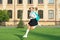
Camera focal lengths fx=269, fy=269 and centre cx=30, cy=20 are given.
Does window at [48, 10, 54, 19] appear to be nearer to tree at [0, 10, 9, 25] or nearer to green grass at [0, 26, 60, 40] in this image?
tree at [0, 10, 9, 25]

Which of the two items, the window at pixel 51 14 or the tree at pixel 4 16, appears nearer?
the tree at pixel 4 16

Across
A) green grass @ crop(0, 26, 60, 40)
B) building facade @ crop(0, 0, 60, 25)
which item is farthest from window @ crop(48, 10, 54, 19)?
green grass @ crop(0, 26, 60, 40)

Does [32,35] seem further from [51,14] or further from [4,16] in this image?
[51,14]

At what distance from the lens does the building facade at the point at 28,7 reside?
2309 inches

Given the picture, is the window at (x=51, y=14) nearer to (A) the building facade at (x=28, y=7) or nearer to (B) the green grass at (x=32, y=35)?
(A) the building facade at (x=28, y=7)

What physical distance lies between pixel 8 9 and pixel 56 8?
10498 millimetres

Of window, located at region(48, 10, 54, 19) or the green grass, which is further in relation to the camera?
window, located at region(48, 10, 54, 19)

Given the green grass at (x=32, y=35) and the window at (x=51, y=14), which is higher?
the green grass at (x=32, y=35)

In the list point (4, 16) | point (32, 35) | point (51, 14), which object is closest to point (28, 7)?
point (51, 14)

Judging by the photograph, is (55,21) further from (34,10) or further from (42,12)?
(34,10)

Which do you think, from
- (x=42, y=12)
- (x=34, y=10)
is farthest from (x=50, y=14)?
(x=34, y=10)

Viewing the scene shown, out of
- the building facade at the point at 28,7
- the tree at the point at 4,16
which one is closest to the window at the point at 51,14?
the building facade at the point at 28,7

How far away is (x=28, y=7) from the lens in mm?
59250

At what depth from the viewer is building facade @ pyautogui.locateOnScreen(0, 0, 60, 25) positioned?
58.7 meters
